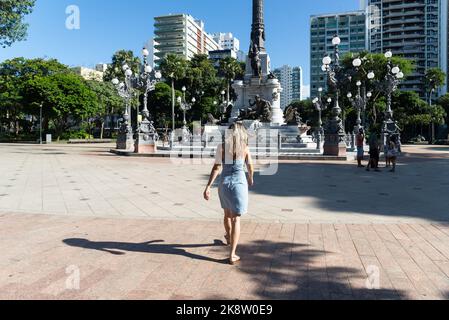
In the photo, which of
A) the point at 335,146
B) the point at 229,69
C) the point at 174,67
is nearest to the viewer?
the point at 335,146

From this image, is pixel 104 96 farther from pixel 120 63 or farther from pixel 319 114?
pixel 319 114

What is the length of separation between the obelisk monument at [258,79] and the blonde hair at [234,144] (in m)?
31.1

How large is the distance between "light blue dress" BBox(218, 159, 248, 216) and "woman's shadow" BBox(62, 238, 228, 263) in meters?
0.86

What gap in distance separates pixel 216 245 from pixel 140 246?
1.12m

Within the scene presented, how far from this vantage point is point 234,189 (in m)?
4.57

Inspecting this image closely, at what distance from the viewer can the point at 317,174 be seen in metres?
14.6

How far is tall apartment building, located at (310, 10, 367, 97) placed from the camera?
129m

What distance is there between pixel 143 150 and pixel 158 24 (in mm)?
135630

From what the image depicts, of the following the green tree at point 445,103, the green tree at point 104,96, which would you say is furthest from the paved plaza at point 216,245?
the green tree at point 445,103

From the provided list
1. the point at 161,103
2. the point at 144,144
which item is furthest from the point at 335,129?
the point at 161,103

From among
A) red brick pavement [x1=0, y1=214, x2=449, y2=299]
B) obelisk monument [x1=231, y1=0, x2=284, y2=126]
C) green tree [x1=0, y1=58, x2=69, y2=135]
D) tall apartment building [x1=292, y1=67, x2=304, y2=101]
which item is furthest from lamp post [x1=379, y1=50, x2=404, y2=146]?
tall apartment building [x1=292, y1=67, x2=304, y2=101]

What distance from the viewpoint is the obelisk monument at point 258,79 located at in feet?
118

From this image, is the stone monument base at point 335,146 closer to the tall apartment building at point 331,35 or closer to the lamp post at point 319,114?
the lamp post at point 319,114

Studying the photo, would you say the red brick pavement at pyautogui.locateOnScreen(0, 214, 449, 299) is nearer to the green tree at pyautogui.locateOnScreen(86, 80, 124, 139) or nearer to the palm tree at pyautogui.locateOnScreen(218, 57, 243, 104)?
the green tree at pyautogui.locateOnScreen(86, 80, 124, 139)
